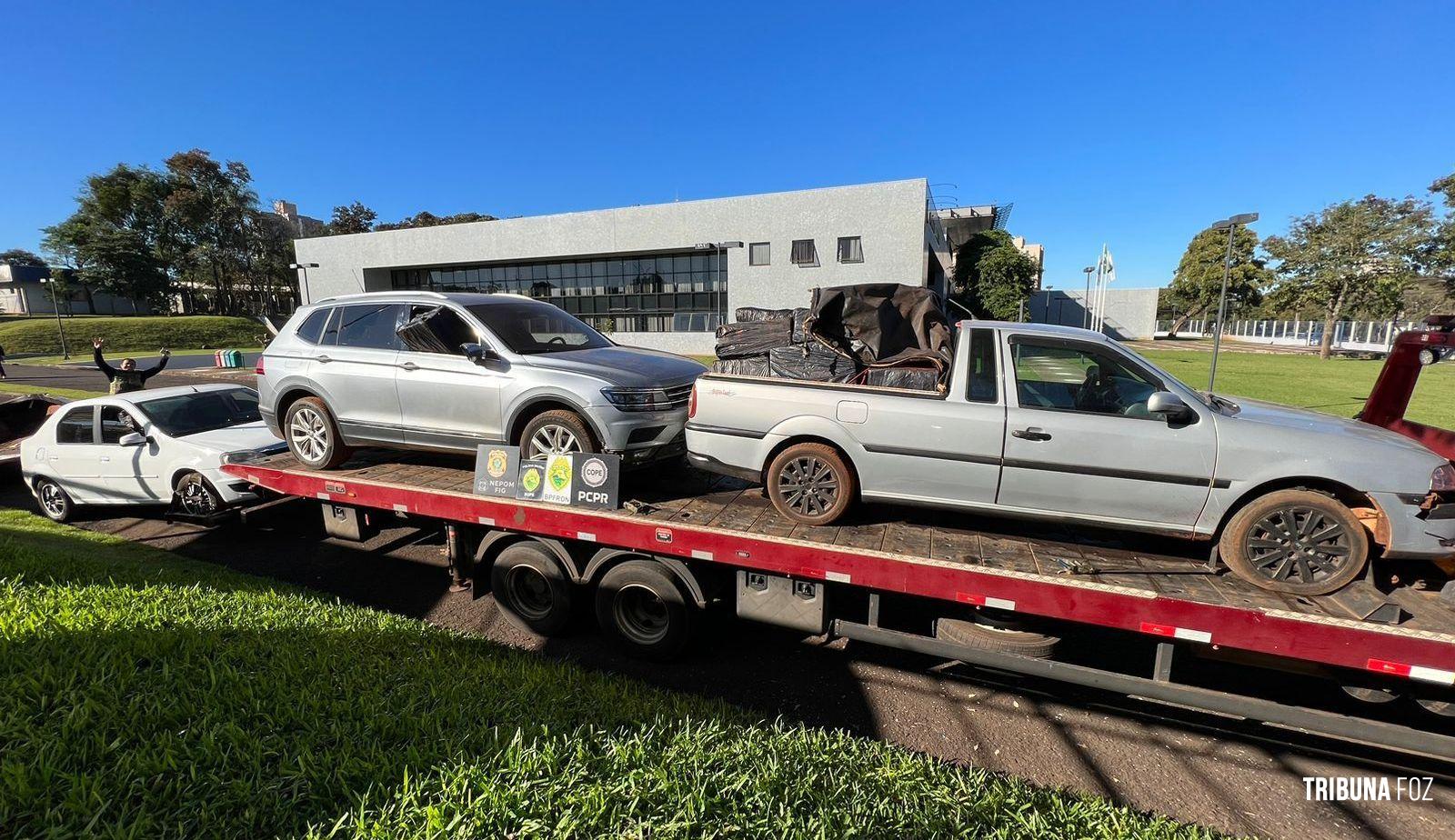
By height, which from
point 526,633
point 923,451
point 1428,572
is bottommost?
point 526,633

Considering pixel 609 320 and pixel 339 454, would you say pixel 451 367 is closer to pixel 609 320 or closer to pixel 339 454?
pixel 339 454

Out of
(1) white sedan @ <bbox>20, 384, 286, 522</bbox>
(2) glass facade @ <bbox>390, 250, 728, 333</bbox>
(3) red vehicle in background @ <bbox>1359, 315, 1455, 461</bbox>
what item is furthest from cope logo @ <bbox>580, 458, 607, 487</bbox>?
(2) glass facade @ <bbox>390, 250, 728, 333</bbox>

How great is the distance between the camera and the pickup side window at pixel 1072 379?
3.68 meters

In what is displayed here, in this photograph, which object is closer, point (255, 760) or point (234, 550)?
point (255, 760)

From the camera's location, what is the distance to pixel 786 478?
13.7ft

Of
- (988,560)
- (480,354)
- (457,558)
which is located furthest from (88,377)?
(988,560)

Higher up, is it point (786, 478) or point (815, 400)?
point (815, 400)

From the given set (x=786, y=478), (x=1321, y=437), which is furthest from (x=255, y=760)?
(x=1321, y=437)

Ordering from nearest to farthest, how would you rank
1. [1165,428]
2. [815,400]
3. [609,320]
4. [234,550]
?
[1165,428], [815,400], [234,550], [609,320]

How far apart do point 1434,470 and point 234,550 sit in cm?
955

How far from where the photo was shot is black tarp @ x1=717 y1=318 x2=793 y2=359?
448cm

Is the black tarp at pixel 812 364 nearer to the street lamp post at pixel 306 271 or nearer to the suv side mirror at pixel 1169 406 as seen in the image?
the suv side mirror at pixel 1169 406
